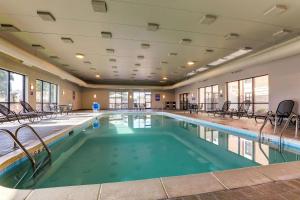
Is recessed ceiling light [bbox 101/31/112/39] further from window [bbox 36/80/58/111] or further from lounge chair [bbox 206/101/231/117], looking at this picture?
window [bbox 36/80/58/111]

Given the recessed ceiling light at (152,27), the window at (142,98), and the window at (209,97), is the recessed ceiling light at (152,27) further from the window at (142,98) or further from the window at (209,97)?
the window at (142,98)

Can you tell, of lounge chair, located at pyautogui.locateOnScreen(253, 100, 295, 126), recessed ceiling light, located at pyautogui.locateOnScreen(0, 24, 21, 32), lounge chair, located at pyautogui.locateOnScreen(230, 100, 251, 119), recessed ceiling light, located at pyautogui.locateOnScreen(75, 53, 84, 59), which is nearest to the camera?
recessed ceiling light, located at pyautogui.locateOnScreen(0, 24, 21, 32)

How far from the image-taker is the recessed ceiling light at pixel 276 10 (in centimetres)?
367

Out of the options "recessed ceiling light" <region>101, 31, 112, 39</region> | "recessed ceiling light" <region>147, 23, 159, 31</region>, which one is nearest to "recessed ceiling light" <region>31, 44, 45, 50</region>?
"recessed ceiling light" <region>101, 31, 112, 39</region>

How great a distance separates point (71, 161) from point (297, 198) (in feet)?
11.8

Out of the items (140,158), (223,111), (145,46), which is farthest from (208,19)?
(223,111)

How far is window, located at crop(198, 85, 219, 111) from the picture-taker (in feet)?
41.2

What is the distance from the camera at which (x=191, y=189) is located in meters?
1.76

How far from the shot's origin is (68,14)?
4105 millimetres

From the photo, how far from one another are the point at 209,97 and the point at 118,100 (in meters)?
10.8

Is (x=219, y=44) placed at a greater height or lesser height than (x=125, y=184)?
greater

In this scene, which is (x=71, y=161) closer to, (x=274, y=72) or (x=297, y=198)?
(x=297, y=198)

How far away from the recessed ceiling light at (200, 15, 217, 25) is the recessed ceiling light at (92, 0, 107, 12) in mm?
2270

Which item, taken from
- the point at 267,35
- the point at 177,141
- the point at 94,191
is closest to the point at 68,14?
the point at 94,191
